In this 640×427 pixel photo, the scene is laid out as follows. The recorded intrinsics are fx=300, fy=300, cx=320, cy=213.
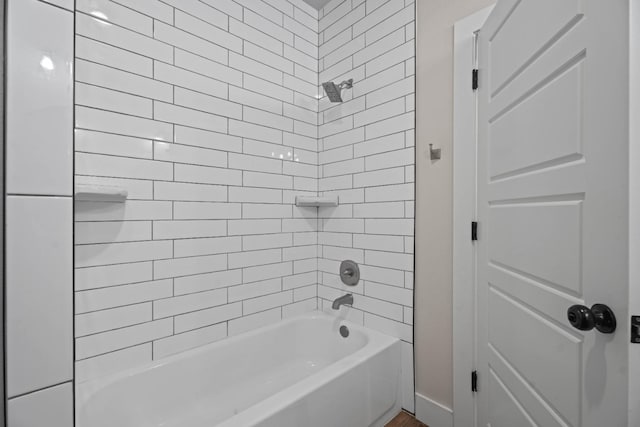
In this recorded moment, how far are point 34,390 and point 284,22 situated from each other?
7.52 ft

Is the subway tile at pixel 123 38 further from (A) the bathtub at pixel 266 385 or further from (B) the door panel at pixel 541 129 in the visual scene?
(B) the door panel at pixel 541 129

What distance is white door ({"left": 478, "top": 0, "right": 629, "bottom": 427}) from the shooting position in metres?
0.75

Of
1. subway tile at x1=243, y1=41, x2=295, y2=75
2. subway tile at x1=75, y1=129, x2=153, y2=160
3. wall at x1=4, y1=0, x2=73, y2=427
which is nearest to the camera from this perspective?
wall at x1=4, y1=0, x2=73, y2=427

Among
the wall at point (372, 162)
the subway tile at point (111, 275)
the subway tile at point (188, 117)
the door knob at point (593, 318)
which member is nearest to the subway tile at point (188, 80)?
the subway tile at point (188, 117)

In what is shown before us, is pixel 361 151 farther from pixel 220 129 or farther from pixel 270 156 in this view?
pixel 220 129

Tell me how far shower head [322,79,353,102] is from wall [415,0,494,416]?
47 centimetres

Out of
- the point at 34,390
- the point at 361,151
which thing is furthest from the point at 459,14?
the point at 34,390

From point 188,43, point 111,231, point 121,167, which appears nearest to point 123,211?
point 111,231

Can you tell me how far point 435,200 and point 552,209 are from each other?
0.72 m

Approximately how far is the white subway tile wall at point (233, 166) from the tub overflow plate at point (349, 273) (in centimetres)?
6

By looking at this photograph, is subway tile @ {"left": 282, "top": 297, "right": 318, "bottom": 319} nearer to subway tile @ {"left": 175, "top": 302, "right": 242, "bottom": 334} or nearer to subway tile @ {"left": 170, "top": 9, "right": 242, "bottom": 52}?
subway tile @ {"left": 175, "top": 302, "right": 242, "bottom": 334}

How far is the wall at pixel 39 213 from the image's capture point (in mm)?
488

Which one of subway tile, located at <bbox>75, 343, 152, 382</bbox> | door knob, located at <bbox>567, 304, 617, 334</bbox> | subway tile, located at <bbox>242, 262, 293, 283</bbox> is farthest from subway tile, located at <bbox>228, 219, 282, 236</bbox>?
door knob, located at <bbox>567, 304, 617, 334</bbox>

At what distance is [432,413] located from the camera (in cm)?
165
